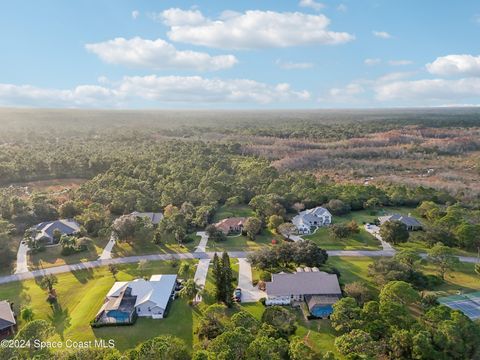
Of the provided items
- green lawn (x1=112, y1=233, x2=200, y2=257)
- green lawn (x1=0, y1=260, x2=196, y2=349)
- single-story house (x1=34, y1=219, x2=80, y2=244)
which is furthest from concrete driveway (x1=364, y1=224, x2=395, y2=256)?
single-story house (x1=34, y1=219, x2=80, y2=244)

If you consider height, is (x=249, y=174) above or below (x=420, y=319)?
above

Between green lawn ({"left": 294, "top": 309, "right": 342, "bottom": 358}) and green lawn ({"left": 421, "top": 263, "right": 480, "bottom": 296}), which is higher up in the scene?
green lawn ({"left": 421, "top": 263, "right": 480, "bottom": 296})

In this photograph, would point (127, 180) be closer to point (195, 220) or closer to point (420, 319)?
point (195, 220)

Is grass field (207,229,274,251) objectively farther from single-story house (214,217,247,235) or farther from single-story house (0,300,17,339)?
single-story house (0,300,17,339)

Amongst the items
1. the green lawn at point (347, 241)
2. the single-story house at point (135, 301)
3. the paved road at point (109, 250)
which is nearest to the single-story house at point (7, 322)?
the single-story house at point (135, 301)

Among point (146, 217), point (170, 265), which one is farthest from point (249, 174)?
point (170, 265)

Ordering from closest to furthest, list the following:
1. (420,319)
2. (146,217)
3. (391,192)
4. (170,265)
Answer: (420,319), (170,265), (146,217), (391,192)

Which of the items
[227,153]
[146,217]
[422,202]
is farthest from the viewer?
[227,153]
